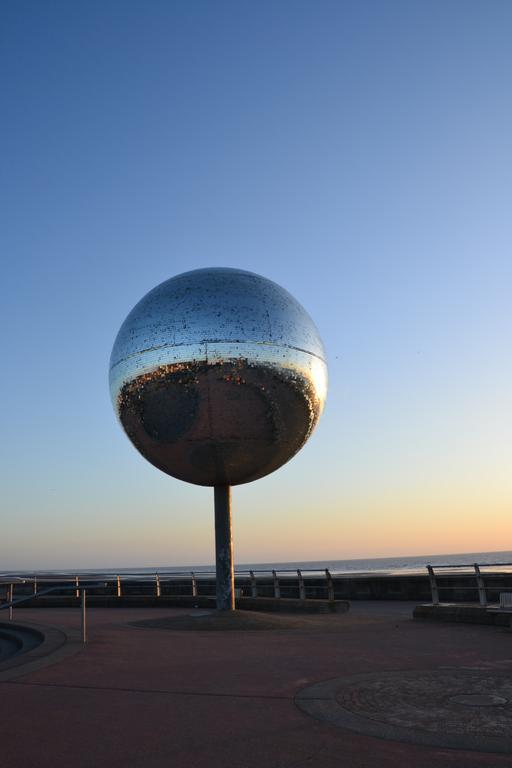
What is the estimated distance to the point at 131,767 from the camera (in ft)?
14.8

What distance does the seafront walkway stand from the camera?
4.74 metres

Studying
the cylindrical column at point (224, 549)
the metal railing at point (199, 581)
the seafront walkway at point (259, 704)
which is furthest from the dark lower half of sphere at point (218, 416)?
the metal railing at point (199, 581)

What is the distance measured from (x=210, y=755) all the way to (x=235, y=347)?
8.01m

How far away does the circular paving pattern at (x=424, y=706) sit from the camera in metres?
5.09

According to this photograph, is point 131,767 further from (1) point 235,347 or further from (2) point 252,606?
(2) point 252,606

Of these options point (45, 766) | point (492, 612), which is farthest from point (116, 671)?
point (492, 612)

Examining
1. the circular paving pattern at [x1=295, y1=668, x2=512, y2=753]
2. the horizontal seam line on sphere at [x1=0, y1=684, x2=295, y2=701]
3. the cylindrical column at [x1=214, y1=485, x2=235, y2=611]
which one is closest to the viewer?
the circular paving pattern at [x1=295, y1=668, x2=512, y2=753]

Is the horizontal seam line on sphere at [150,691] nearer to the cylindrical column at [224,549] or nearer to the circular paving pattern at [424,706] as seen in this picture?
the circular paving pattern at [424,706]

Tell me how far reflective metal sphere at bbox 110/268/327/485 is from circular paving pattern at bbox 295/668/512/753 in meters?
5.80

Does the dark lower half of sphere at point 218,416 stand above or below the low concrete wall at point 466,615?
above

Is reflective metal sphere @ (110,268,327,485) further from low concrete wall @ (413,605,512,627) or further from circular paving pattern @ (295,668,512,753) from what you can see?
circular paving pattern @ (295,668,512,753)

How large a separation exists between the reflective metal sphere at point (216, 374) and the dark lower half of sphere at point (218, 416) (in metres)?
0.02

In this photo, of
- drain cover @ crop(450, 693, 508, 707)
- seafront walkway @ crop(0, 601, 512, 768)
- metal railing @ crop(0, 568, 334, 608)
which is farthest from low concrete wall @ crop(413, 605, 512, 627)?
drain cover @ crop(450, 693, 508, 707)

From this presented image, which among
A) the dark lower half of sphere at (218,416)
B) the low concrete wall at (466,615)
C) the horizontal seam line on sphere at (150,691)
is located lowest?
the low concrete wall at (466,615)
